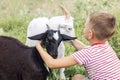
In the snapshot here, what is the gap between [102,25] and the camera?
13.5ft

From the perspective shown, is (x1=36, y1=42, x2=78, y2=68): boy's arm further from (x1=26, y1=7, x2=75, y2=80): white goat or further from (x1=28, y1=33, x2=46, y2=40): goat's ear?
(x1=26, y1=7, x2=75, y2=80): white goat

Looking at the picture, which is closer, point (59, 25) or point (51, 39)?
point (51, 39)

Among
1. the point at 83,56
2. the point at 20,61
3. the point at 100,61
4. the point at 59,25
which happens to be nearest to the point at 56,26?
the point at 59,25

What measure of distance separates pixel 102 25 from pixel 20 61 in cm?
108

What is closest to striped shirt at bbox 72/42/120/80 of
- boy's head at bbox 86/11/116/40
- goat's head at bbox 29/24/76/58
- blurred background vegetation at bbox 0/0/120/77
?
boy's head at bbox 86/11/116/40

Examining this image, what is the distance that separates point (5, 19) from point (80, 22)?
1.22 meters

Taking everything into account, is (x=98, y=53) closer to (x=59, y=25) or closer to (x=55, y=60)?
(x=55, y=60)

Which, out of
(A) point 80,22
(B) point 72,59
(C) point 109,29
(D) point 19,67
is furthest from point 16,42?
(A) point 80,22

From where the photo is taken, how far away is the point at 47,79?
4.89 m

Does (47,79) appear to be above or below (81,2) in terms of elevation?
below

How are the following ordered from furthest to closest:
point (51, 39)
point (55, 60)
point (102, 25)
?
point (51, 39) < point (55, 60) < point (102, 25)

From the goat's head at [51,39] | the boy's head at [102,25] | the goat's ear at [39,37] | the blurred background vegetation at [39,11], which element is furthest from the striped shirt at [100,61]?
the blurred background vegetation at [39,11]

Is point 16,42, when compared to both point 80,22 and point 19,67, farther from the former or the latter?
point 80,22

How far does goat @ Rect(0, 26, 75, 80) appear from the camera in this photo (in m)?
4.64
